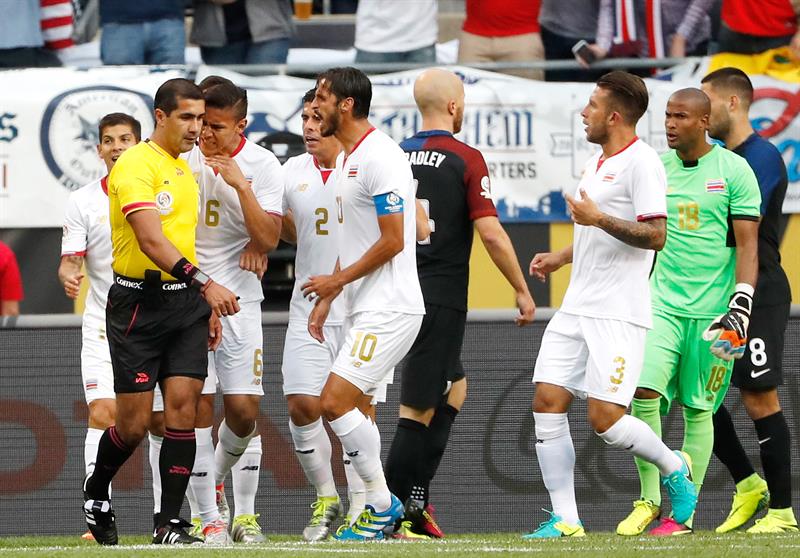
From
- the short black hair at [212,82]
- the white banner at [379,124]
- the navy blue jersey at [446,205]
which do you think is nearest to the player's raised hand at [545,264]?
the navy blue jersey at [446,205]

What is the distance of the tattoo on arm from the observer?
273 inches

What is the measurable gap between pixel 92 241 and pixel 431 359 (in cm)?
217

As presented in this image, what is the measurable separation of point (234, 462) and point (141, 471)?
33.6 inches

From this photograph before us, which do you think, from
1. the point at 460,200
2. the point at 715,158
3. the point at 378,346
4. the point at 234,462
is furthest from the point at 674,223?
the point at 234,462

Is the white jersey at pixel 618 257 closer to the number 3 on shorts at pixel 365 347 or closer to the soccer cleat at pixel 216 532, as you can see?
the number 3 on shorts at pixel 365 347

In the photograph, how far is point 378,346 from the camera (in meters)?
6.86

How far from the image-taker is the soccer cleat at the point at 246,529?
800cm

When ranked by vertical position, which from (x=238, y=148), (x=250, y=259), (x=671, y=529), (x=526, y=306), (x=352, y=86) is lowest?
(x=671, y=529)

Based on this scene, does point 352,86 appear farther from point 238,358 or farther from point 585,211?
point 238,358

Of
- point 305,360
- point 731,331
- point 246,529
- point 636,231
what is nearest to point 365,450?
point 305,360

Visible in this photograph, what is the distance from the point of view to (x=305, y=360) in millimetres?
8031

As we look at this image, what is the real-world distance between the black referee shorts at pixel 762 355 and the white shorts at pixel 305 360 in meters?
2.04

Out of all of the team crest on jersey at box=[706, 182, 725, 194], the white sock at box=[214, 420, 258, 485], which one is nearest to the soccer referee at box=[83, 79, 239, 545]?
the white sock at box=[214, 420, 258, 485]

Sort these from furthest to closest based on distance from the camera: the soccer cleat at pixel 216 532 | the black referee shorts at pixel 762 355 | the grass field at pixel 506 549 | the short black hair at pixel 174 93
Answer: the black referee shorts at pixel 762 355
the soccer cleat at pixel 216 532
the short black hair at pixel 174 93
the grass field at pixel 506 549
